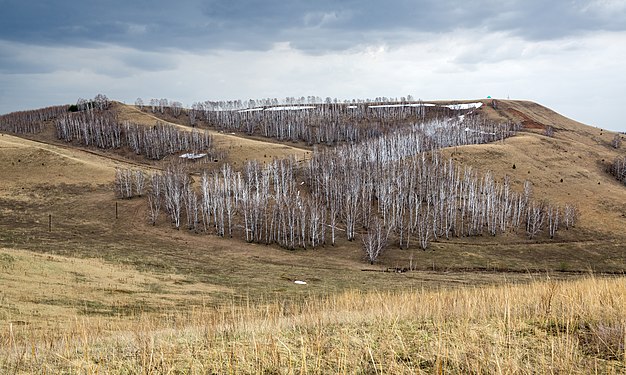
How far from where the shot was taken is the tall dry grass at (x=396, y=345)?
643 cm

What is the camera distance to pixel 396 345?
7.50m

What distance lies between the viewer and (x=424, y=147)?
132625 millimetres

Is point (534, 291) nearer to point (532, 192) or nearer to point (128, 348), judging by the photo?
point (128, 348)

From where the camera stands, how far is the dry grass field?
279 inches

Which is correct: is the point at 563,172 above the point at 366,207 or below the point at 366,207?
above

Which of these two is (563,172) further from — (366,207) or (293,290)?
(293,290)

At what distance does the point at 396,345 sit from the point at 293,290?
107 ft

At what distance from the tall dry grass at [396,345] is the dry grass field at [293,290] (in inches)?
2.0

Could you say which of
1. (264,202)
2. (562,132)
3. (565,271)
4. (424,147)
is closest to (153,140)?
(264,202)

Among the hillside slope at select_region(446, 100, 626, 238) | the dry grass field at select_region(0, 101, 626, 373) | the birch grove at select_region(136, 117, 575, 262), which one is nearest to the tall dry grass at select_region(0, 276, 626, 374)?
the dry grass field at select_region(0, 101, 626, 373)

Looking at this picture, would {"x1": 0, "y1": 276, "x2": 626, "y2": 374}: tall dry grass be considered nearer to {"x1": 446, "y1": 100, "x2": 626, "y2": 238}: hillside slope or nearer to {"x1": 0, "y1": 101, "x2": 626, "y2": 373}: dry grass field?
{"x1": 0, "y1": 101, "x2": 626, "y2": 373}: dry grass field

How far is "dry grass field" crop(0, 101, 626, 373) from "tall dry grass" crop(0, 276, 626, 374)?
50 mm

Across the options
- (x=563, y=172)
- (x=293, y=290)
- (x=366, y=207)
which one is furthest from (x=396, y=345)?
(x=563, y=172)

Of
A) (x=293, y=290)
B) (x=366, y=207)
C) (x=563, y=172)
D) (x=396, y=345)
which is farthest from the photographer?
(x=563, y=172)
